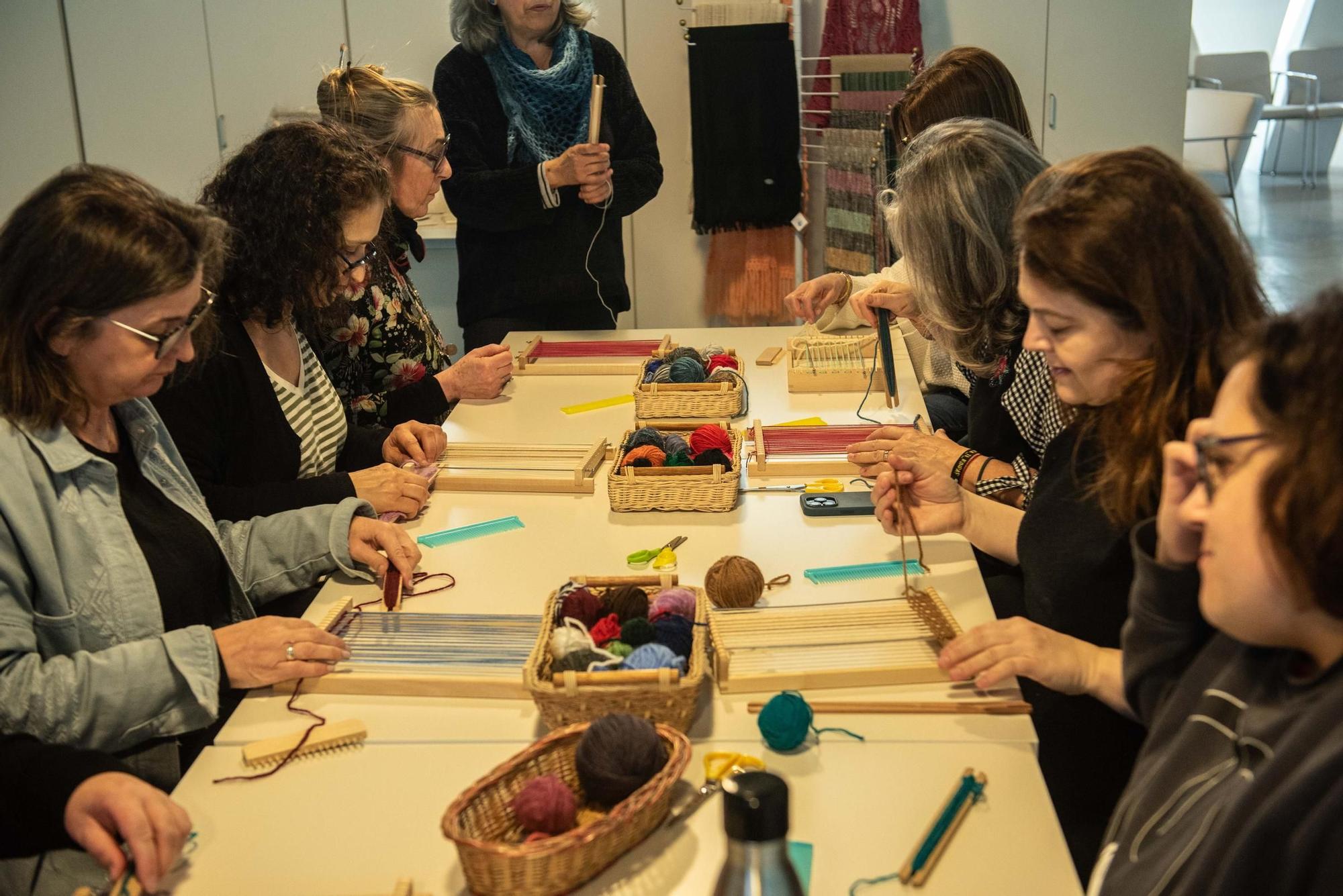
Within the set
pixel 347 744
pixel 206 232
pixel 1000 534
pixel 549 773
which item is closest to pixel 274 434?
pixel 206 232

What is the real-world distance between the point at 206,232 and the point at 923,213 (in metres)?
1.18

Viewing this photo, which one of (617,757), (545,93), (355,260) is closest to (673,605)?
(617,757)

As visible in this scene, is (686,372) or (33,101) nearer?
(686,372)

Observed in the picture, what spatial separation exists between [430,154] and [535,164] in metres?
0.62

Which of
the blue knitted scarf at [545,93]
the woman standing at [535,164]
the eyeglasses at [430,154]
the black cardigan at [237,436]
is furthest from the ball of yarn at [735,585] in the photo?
the blue knitted scarf at [545,93]

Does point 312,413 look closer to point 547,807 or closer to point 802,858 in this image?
point 547,807

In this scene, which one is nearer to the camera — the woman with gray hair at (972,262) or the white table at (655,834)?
the white table at (655,834)

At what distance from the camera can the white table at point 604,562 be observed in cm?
143

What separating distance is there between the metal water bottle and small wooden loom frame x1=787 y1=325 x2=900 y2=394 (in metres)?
1.78

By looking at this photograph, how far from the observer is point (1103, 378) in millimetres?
1516

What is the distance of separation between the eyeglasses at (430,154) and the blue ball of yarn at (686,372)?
2.56 ft

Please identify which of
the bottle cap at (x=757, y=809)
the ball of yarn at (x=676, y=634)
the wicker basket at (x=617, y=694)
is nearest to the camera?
the bottle cap at (x=757, y=809)

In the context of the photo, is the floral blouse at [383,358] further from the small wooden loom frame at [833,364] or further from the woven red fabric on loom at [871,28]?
the woven red fabric on loom at [871,28]

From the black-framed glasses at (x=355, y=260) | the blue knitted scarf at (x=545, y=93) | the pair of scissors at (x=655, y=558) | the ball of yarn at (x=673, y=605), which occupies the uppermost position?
the blue knitted scarf at (x=545, y=93)
